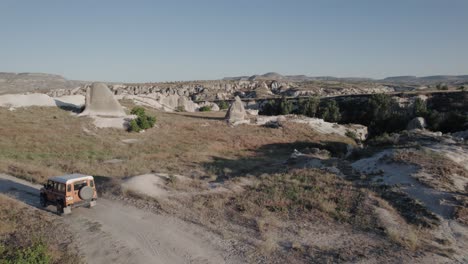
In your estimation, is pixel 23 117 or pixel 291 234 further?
pixel 23 117

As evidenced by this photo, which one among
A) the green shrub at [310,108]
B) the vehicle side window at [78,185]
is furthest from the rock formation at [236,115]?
the vehicle side window at [78,185]

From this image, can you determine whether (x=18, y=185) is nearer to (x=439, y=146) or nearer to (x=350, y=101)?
(x=439, y=146)

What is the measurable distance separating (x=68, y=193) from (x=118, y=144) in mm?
19311

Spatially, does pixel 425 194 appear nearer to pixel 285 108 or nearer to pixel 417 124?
pixel 417 124

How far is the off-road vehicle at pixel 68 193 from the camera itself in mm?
14820

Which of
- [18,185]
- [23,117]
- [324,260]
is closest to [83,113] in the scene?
[23,117]

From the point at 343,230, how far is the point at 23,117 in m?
38.7

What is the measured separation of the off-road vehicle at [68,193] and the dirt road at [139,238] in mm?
483

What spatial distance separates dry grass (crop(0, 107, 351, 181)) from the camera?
24.1 meters

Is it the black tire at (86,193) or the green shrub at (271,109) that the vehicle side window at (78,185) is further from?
the green shrub at (271,109)

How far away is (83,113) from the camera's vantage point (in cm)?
4262

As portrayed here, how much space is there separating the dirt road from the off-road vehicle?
0.48 m

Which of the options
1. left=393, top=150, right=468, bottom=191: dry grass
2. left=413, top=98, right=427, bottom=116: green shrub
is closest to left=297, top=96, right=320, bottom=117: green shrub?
left=413, top=98, right=427, bottom=116: green shrub

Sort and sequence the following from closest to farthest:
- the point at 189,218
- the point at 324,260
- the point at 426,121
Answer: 1. the point at 324,260
2. the point at 189,218
3. the point at 426,121
